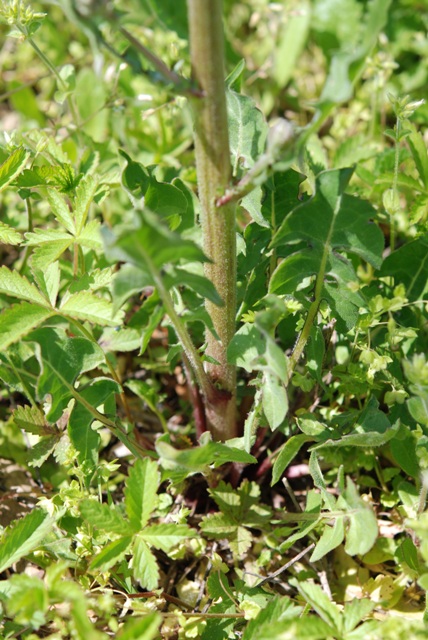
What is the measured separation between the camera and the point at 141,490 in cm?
167

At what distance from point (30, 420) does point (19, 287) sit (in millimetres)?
404

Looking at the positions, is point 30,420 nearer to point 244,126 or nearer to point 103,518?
point 103,518

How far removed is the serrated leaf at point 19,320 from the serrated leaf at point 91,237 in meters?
Answer: 0.24

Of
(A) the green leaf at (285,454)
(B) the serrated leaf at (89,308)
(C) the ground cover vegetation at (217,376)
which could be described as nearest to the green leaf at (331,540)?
(C) the ground cover vegetation at (217,376)

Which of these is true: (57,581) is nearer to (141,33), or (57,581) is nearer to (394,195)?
(394,195)

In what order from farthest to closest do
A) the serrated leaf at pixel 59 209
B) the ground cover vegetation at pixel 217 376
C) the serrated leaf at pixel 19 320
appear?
the serrated leaf at pixel 59 209 → the serrated leaf at pixel 19 320 → the ground cover vegetation at pixel 217 376

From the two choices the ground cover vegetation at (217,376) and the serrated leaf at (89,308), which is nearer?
the ground cover vegetation at (217,376)

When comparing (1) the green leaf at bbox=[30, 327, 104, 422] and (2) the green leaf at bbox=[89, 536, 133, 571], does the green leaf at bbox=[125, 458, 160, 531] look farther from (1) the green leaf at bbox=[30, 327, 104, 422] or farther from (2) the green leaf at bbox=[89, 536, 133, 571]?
(1) the green leaf at bbox=[30, 327, 104, 422]

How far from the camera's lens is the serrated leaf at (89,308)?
5.98 feet

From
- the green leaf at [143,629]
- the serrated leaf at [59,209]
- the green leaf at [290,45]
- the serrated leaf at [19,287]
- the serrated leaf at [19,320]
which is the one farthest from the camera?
the green leaf at [290,45]

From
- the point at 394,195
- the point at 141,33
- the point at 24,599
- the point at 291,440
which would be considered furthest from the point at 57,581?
the point at 141,33

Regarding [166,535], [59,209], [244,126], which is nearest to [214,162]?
[244,126]

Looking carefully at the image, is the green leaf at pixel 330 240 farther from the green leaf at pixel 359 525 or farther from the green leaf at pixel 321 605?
the green leaf at pixel 321 605

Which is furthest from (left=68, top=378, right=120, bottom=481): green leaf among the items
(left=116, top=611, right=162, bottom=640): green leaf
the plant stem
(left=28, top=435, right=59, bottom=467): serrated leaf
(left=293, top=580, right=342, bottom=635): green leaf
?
(left=293, top=580, right=342, bottom=635): green leaf
